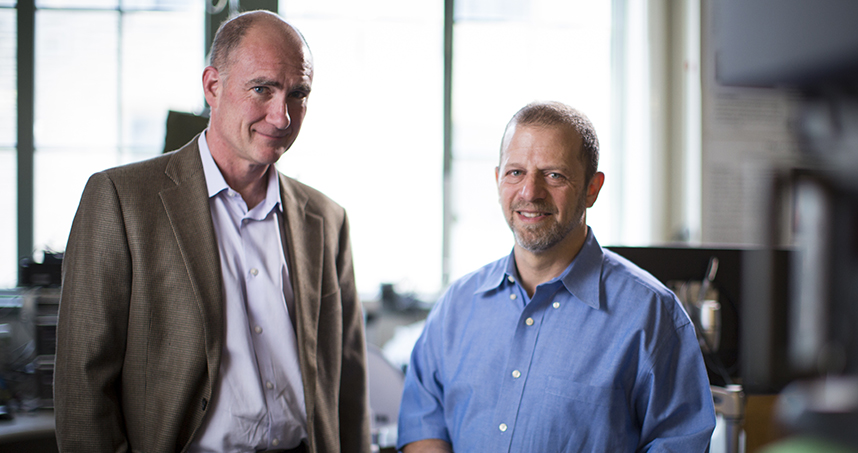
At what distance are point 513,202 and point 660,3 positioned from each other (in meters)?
3.01

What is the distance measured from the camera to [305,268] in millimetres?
1311

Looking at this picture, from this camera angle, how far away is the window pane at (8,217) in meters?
3.36

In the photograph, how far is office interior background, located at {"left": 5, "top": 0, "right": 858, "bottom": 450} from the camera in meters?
3.41

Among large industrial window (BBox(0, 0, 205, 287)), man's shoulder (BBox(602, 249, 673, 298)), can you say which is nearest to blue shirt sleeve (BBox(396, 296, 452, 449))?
man's shoulder (BBox(602, 249, 673, 298))

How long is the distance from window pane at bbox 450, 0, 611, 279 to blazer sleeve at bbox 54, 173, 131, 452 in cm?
268

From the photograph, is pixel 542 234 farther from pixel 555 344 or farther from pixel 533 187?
pixel 555 344

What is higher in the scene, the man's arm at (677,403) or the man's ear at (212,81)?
the man's ear at (212,81)

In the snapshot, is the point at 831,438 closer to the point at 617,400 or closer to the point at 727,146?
the point at 617,400

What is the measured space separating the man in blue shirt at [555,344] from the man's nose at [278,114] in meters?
0.48

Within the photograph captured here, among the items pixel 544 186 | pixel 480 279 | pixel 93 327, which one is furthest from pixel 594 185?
pixel 93 327

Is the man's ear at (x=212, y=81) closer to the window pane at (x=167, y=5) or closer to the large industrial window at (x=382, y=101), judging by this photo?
the large industrial window at (x=382, y=101)

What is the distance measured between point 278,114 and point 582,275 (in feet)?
2.39

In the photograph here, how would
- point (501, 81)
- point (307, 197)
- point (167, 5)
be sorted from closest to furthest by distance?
point (307, 197), point (167, 5), point (501, 81)

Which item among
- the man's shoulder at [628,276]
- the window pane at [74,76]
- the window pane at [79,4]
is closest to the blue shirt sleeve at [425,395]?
the man's shoulder at [628,276]
